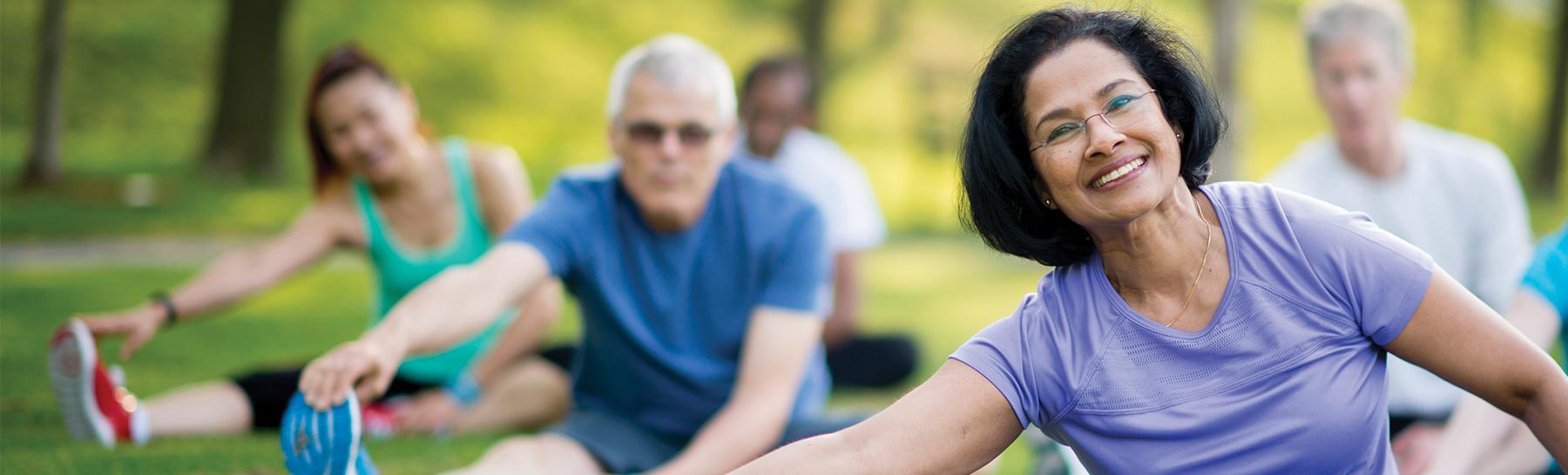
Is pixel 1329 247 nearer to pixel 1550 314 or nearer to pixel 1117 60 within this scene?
pixel 1117 60

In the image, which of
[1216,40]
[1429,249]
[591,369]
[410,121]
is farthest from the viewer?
[1216,40]

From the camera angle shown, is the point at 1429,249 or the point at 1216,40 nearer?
the point at 1429,249

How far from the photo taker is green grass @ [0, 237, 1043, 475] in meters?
4.14

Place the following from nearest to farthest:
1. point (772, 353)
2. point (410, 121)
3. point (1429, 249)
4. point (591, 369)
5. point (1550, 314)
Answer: point (1550, 314)
point (772, 353)
point (591, 369)
point (1429, 249)
point (410, 121)

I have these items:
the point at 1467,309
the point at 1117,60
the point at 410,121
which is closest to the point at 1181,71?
the point at 1117,60

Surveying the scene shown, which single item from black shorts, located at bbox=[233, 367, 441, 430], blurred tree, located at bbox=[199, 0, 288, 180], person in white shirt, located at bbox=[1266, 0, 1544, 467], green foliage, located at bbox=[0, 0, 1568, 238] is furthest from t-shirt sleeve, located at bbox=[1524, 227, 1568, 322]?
blurred tree, located at bbox=[199, 0, 288, 180]

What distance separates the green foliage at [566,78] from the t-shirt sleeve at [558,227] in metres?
6.92

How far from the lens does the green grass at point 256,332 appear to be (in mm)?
4137

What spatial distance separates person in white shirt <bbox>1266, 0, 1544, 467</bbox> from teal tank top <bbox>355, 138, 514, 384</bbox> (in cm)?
270

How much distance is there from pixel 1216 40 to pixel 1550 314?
8371mm

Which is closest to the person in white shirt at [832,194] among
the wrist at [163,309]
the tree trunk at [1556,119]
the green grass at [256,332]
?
the green grass at [256,332]

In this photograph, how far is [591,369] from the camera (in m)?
3.64

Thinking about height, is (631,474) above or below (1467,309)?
below

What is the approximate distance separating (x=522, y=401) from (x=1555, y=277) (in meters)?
3.16
